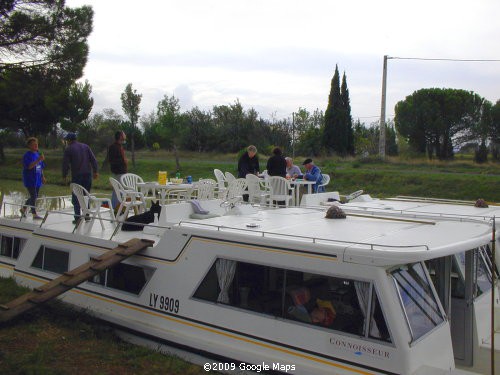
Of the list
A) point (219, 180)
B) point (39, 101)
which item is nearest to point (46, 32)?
point (39, 101)

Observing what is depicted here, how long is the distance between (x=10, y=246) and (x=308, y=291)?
5.36m

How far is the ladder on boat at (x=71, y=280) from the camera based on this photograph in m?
5.62

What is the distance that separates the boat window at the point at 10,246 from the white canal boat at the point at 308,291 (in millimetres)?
1748

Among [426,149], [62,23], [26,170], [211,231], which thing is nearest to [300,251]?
[211,231]

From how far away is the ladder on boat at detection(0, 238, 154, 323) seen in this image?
18.4 feet

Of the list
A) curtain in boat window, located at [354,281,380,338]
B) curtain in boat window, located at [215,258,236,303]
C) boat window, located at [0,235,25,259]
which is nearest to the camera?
curtain in boat window, located at [354,281,380,338]

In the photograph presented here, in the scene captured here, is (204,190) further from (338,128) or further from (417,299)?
(338,128)

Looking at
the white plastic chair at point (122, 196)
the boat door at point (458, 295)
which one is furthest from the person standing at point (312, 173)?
the boat door at point (458, 295)

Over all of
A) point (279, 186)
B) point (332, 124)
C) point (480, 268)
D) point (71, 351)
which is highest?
point (332, 124)

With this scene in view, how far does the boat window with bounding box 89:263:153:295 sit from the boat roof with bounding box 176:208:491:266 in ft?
2.79

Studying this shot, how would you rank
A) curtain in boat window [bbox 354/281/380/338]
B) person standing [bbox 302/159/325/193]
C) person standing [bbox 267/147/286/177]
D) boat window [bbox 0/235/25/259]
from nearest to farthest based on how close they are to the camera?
curtain in boat window [bbox 354/281/380/338], boat window [bbox 0/235/25/259], person standing [bbox 267/147/286/177], person standing [bbox 302/159/325/193]

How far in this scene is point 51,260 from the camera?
7.21 m

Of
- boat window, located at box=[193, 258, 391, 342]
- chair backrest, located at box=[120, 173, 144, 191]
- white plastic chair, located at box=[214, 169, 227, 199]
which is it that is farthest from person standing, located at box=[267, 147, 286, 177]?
boat window, located at box=[193, 258, 391, 342]

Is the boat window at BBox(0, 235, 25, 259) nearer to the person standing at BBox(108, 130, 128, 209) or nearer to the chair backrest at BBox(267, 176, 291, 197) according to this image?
the person standing at BBox(108, 130, 128, 209)
